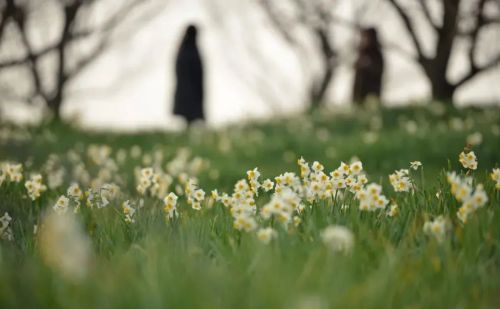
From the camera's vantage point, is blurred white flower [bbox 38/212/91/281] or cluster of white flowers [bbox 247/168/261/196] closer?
blurred white flower [bbox 38/212/91/281]

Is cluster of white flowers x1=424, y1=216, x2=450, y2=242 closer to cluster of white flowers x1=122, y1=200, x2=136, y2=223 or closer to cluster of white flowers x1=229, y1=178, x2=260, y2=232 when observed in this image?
cluster of white flowers x1=229, y1=178, x2=260, y2=232

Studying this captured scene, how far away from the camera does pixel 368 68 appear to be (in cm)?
1622

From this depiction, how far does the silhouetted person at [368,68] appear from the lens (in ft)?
52.3

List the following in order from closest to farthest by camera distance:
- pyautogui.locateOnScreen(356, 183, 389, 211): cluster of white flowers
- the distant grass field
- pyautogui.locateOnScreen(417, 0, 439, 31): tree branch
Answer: the distant grass field
pyautogui.locateOnScreen(356, 183, 389, 211): cluster of white flowers
pyautogui.locateOnScreen(417, 0, 439, 31): tree branch

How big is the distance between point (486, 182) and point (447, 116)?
9.40 meters

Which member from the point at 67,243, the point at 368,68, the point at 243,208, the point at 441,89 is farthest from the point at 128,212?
the point at 368,68

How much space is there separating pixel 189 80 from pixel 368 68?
523cm

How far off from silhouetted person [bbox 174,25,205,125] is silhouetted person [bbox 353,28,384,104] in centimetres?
466

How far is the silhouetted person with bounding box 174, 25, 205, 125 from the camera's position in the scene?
15656 mm

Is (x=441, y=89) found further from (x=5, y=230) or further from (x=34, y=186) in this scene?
(x=5, y=230)

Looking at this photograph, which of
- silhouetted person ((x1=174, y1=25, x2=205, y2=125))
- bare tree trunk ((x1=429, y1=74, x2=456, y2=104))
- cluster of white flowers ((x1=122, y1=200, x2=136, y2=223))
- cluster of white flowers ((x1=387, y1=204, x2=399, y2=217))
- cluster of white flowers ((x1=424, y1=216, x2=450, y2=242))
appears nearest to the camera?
cluster of white flowers ((x1=424, y1=216, x2=450, y2=242))

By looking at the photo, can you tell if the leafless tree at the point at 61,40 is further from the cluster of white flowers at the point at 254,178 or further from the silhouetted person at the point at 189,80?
the cluster of white flowers at the point at 254,178

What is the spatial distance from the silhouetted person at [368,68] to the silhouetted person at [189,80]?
466cm

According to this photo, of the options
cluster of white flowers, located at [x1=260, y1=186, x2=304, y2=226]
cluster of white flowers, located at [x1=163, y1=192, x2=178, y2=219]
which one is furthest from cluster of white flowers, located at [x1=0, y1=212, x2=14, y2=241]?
cluster of white flowers, located at [x1=260, y1=186, x2=304, y2=226]
